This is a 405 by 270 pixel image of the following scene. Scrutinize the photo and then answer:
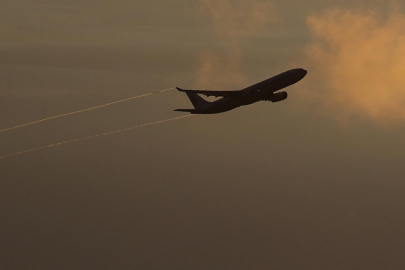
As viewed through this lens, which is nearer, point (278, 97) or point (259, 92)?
point (259, 92)

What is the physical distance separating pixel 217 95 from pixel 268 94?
1081cm

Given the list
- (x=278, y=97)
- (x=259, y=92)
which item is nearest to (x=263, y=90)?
(x=259, y=92)

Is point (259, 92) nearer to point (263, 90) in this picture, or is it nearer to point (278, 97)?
point (263, 90)

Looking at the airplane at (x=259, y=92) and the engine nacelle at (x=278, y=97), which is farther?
the engine nacelle at (x=278, y=97)

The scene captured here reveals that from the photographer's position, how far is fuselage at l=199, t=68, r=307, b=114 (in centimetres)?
19062

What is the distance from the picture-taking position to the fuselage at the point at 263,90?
19062cm

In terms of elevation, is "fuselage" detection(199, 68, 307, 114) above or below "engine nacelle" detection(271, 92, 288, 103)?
above

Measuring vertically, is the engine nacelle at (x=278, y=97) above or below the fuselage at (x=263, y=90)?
below

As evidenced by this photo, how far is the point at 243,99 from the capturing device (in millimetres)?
190875

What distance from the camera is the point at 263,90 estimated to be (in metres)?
191

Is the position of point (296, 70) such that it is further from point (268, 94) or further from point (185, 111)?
point (185, 111)

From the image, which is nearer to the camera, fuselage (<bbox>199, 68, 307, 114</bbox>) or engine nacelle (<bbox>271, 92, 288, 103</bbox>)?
fuselage (<bbox>199, 68, 307, 114</bbox>)

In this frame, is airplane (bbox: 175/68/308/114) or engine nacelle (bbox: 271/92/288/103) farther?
engine nacelle (bbox: 271/92/288/103)

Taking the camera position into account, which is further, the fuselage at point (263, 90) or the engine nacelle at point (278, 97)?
the engine nacelle at point (278, 97)
